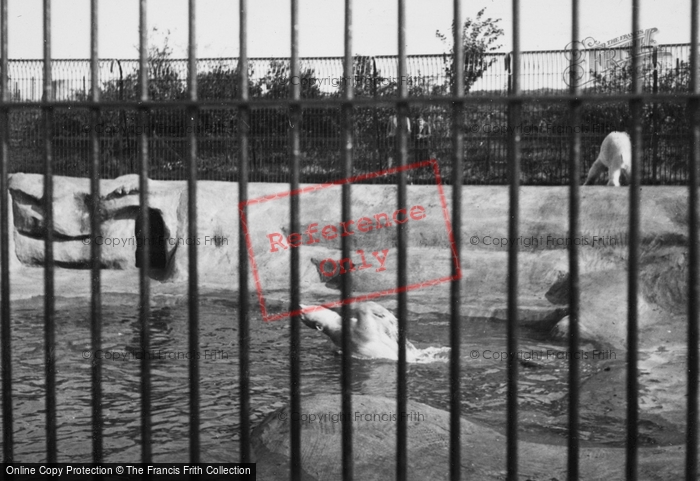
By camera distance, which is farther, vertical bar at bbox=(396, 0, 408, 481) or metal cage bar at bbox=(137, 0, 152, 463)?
metal cage bar at bbox=(137, 0, 152, 463)

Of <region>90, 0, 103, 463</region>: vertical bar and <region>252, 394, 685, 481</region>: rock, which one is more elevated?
<region>90, 0, 103, 463</region>: vertical bar

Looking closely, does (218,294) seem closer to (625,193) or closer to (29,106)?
(625,193)

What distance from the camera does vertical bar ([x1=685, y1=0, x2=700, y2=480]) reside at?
2.00 m

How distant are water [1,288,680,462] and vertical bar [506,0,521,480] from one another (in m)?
1.65

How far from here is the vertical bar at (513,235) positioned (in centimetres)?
201

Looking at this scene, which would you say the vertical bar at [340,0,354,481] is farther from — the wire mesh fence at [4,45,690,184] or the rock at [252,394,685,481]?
the wire mesh fence at [4,45,690,184]

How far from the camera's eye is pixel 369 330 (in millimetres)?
6535

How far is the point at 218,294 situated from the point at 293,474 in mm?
7746

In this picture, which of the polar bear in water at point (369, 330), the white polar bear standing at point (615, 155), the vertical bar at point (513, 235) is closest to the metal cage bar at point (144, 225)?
the vertical bar at point (513, 235)

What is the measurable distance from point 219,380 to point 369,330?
130 cm

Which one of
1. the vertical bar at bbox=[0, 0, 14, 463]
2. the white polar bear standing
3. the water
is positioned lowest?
the water

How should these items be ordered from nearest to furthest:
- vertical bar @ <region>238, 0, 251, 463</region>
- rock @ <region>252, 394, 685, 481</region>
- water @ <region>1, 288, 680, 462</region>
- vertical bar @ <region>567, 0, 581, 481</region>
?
vertical bar @ <region>567, 0, 581, 481</region>
vertical bar @ <region>238, 0, 251, 463</region>
rock @ <region>252, 394, 685, 481</region>
water @ <region>1, 288, 680, 462</region>

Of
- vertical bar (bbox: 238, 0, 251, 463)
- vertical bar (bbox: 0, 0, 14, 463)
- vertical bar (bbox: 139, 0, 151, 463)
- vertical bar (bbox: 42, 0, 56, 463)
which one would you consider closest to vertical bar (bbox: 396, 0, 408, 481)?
vertical bar (bbox: 238, 0, 251, 463)

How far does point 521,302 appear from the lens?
28.3 feet
